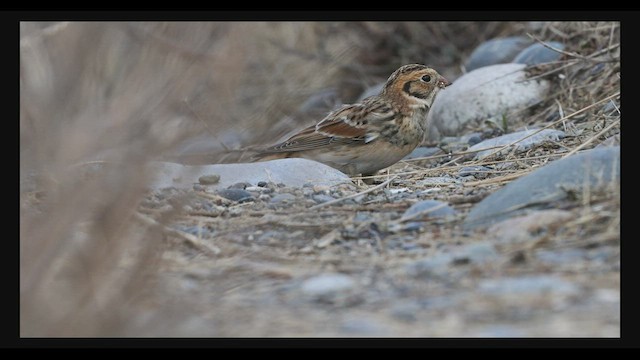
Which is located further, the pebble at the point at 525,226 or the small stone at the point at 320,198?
the small stone at the point at 320,198

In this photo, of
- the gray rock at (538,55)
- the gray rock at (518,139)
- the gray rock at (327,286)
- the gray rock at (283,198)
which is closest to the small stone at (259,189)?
the gray rock at (283,198)

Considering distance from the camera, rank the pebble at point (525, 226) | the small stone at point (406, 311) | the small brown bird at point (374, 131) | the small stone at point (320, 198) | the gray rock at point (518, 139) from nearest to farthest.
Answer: the small stone at point (406, 311) → the pebble at point (525, 226) → the small stone at point (320, 198) → the gray rock at point (518, 139) → the small brown bird at point (374, 131)

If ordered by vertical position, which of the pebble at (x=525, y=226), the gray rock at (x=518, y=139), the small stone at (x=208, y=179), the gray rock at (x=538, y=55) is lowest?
the pebble at (x=525, y=226)

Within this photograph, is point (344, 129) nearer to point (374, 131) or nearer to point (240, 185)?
point (374, 131)

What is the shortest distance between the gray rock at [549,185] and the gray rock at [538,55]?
10.7ft

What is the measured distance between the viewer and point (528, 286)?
134 inches

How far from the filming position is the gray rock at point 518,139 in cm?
612

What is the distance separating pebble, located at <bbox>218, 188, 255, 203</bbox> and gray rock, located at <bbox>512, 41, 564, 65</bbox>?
326 centimetres

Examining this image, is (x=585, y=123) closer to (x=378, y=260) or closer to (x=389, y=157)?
(x=389, y=157)

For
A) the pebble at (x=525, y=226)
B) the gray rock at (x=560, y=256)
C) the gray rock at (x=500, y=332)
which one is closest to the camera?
the gray rock at (x=500, y=332)

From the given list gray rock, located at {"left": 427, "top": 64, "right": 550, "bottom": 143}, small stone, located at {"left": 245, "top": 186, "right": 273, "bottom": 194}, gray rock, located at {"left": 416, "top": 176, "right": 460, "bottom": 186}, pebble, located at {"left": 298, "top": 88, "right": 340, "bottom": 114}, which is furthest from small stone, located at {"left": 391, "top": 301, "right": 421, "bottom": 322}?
pebble, located at {"left": 298, "top": 88, "right": 340, "bottom": 114}

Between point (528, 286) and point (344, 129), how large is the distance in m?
3.37

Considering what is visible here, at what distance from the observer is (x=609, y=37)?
745 centimetres

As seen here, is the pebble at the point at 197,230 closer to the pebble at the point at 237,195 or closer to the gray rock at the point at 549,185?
the pebble at the point at 237,195
